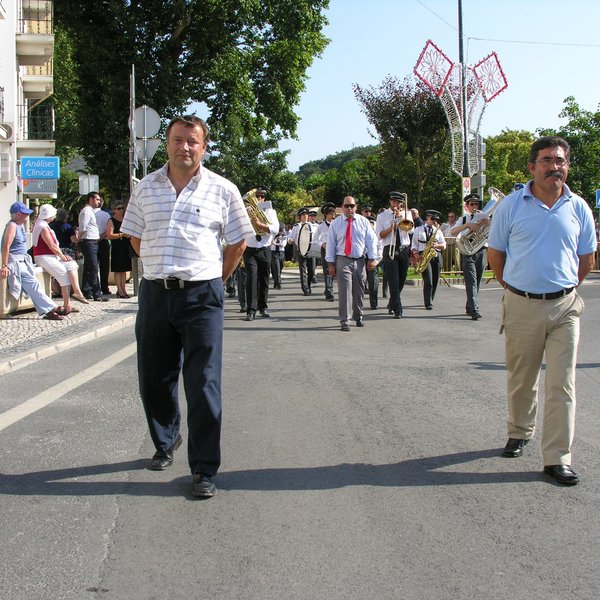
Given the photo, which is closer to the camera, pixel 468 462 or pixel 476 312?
pixel 468 462

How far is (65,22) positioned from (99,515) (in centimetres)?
3170

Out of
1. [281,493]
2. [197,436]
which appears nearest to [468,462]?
[281,493]

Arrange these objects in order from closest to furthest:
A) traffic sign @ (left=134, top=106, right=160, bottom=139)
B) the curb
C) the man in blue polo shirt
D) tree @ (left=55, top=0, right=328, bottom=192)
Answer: the man in blue polo shirt, the curb, traffic sign @ (left=134, top=106, right=160, bottom=139), tree @ (left=55, top=0, right=328, bottom=192)

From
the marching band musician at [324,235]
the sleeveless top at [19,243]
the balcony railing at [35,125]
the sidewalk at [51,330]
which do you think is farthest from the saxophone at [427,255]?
the balcony railing at [35,125]

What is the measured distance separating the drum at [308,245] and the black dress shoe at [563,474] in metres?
16.3

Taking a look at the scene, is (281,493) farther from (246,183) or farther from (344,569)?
(246,183)

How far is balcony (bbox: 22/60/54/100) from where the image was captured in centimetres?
3569

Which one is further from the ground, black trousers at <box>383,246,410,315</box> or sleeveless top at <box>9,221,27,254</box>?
sleeveless top at <box>9,221,27,254</box>

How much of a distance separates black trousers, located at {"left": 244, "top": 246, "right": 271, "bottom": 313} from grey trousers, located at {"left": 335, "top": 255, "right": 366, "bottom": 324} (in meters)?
1.67

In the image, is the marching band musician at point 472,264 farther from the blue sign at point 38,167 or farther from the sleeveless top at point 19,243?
the blue sign at point 38,167

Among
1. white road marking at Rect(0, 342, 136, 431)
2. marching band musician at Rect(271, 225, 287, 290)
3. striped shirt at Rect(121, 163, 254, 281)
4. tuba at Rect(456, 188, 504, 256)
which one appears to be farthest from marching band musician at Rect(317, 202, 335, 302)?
striped shirt at Rect(121, 163, 254, 281)

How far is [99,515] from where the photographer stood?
14.5 ft

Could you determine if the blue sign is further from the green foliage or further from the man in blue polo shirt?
the green foliage

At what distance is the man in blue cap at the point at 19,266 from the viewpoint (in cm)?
1318
